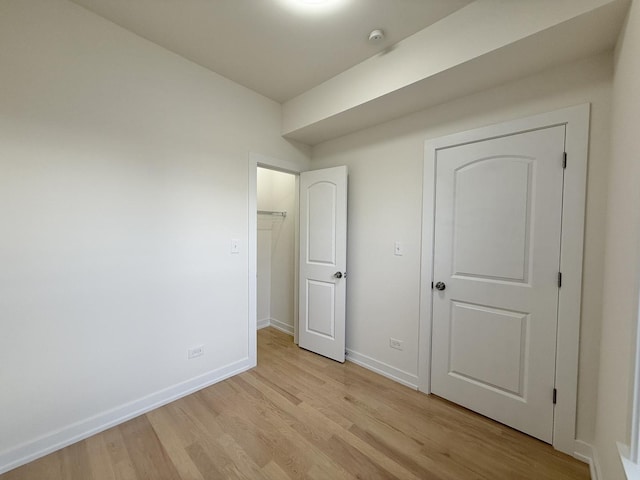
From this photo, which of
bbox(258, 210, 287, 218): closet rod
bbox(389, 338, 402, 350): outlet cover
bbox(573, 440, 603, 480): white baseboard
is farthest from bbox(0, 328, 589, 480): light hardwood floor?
bbox(258, 210, 287, 218): closet rod

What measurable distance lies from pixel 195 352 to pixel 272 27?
2492mm

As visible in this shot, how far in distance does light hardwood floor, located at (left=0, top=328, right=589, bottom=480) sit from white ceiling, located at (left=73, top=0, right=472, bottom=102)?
8.72 feet

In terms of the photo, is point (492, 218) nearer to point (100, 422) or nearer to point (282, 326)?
point (282, 326)

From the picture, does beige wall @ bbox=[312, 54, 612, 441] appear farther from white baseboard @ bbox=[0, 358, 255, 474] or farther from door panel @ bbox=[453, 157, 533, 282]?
white baseboard @ bbox=[0, 358, 255, 474]

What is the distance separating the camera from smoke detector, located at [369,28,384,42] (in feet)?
5.62

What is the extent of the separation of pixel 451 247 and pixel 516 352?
2.64ft

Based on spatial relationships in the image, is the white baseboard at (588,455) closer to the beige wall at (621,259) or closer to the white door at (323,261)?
the beige wall at (621,259)

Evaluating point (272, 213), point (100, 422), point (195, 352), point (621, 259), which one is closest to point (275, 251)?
point (272, 213)

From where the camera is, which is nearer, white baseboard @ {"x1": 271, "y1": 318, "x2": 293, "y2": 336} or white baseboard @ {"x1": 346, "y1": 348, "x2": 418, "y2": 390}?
white baseboard @ {"x1": 346, "y1": 348, "x2": 418, "y2": 390}

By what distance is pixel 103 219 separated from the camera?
5.55ft

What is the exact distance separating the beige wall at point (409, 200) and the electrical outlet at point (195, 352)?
1.41 metres

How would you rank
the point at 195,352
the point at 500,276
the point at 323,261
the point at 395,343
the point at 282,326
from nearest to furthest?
the point at 500,276
the point at 195,352
the point at 395,343
the point at 323,261
the point at 282,326

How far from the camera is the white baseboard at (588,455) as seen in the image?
1.43 meters

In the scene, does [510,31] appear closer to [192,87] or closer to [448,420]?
[192,87]
